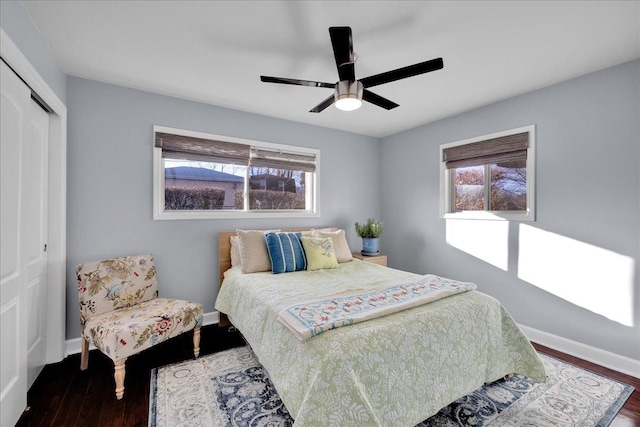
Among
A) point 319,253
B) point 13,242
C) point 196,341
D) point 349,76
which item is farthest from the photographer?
point 319,253

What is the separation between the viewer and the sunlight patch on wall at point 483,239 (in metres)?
3.10

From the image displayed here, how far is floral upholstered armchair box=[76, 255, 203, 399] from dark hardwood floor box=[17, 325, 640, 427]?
12 centimetres

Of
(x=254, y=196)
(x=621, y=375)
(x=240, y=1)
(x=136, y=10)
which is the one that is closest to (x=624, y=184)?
(x=621, y=375)

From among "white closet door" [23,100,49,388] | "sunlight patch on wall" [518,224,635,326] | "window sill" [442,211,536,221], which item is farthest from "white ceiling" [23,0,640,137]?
"sunlight patch on wall" [518,224,635,326]

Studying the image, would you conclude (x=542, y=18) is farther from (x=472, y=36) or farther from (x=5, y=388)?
(x=5, y=388)

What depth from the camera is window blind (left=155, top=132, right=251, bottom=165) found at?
9.78 ft

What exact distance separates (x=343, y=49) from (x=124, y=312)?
102 inches

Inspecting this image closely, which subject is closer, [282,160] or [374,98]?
[374,98]

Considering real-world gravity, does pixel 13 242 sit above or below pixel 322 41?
below

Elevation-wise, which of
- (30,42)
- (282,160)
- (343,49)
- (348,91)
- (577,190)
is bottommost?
(577,190)

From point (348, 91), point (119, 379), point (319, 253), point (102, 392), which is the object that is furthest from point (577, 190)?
point (102, 392)

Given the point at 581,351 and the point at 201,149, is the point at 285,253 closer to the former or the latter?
the point at 201,149

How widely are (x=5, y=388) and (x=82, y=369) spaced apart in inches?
32.4

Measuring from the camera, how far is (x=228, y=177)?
344 cm
